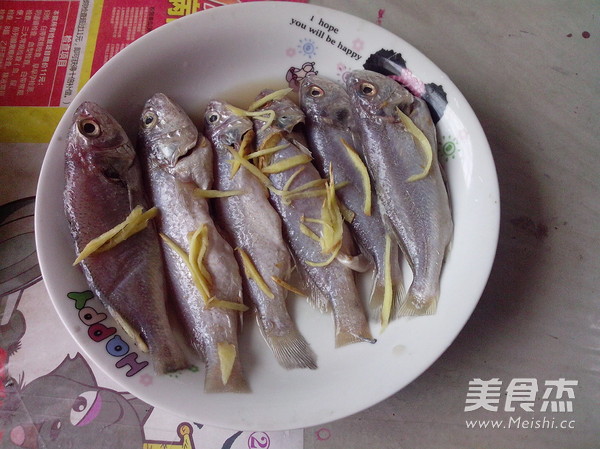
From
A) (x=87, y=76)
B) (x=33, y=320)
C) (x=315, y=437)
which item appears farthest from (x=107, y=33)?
(x=315, y=437)

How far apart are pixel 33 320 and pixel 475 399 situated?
1396 mm

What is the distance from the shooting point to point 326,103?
1438 mm

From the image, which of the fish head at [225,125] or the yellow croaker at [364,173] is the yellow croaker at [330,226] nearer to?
the yellow croaker at [364,173]

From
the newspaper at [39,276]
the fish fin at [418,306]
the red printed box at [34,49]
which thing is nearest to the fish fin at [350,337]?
the fish fin at [418,306]

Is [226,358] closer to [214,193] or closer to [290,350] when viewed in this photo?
[290,350]

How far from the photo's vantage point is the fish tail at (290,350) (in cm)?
128

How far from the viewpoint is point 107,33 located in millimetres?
1737

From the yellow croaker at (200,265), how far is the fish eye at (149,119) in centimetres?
37

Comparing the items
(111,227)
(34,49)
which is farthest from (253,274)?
(34,49)

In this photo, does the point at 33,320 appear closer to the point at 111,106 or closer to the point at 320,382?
the point at 111,106

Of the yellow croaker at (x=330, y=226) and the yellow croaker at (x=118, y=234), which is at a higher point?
the yellow croaker at (x=330, y=226)

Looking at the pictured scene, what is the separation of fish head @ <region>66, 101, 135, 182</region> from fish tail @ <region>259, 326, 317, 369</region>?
2.08 feet

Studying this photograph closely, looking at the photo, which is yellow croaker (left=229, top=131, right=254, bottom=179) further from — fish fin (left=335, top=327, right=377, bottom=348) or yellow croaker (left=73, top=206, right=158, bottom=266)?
fish fin (left=335, top=327, right=377, bottom=348)

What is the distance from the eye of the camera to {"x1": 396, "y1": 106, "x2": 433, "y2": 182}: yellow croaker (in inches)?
51.9
